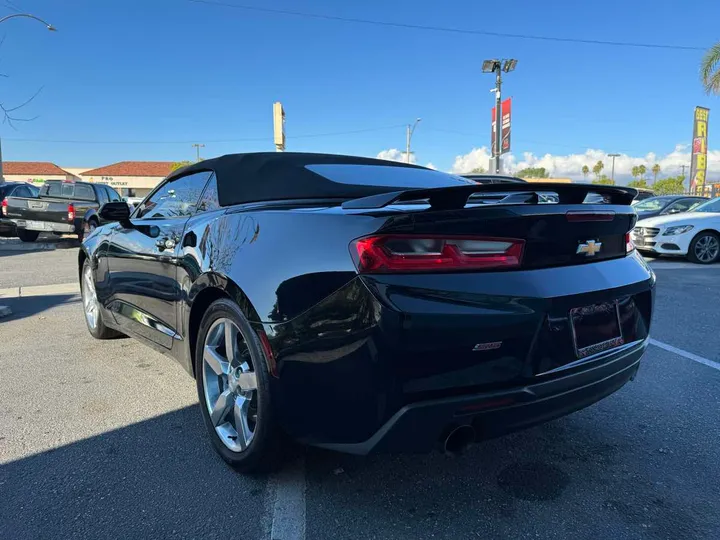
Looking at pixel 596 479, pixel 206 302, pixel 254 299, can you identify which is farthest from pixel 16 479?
pixel 596 479

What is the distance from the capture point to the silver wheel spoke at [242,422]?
230cm

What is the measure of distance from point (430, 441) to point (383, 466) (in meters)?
0.73

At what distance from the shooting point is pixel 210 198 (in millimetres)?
2904

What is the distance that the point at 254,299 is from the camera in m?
2.10

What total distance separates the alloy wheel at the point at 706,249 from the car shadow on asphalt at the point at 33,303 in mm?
11055

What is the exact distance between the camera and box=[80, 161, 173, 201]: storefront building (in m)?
75.7

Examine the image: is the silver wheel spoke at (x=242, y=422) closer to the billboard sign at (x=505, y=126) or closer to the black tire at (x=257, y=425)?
the black tire at (x=257, y=425)

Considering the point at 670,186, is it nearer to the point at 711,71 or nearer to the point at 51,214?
the point at 711,71

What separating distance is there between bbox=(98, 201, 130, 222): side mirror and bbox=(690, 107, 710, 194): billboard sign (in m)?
31.2

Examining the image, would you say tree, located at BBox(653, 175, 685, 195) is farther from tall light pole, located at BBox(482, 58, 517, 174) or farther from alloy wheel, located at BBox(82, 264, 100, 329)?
alloy wheel, located at BBox(82, 264, 100, 329)

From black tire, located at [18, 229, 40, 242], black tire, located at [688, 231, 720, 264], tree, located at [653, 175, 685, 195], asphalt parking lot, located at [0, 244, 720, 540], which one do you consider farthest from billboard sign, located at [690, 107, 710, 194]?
tree, located at [653, 175, 685, 195]

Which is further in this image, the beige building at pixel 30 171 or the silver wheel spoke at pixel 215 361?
the beige building at pixel 30 171

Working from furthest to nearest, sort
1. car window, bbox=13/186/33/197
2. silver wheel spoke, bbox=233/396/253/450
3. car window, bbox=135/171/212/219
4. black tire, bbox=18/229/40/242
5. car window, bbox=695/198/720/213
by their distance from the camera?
car window, bbox=13/186/33/197 → black tire, bbox=18/229/40/242 → car window, bbox=695/198/720/213 → car window, bbox=135/171/212/219 → silver wheel spoke, bbox=233/396/253/450

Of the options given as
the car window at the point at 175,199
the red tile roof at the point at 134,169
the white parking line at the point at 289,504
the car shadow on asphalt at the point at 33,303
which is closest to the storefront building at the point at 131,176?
the red tile roof at the point at 134,169
